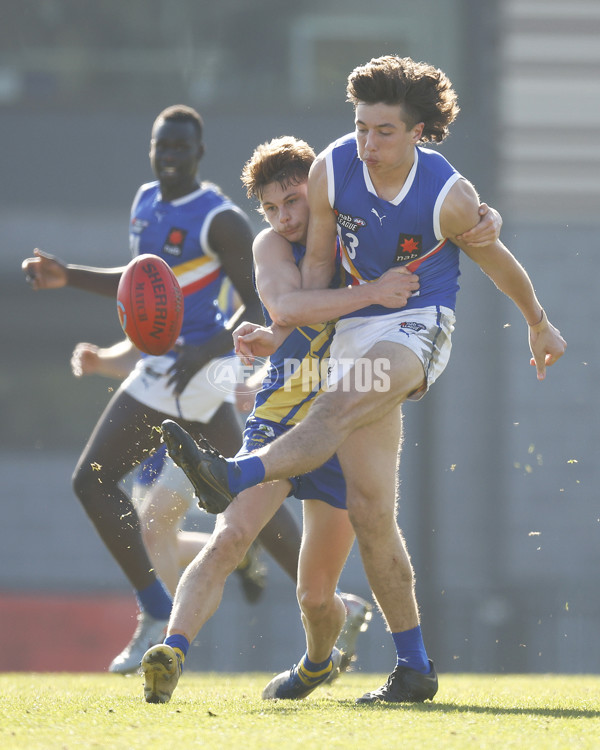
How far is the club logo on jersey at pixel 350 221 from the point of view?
4219mm

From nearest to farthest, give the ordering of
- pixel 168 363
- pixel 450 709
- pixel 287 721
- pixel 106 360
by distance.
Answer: pixel 287 721 < pixel 450 709 < pixel 168 363 < pixel 106 360

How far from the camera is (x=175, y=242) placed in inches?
231

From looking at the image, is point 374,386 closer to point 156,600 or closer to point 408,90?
point 408,90

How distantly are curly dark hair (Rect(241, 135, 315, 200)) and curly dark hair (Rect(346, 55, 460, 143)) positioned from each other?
1.11 feet

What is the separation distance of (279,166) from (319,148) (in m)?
11.4

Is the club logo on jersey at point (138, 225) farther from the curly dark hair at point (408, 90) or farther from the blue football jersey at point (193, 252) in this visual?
the curly dark hair at point (408, 90)

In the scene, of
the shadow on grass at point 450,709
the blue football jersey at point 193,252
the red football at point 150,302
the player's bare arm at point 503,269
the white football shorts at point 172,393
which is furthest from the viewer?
the blue football jersey at point 193,252

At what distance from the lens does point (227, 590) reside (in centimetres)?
1435

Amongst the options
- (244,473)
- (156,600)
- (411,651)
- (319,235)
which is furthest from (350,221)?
(156,600)

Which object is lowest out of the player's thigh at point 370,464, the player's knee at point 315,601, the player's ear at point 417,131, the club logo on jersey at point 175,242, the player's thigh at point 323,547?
the player's knee at point 315,601

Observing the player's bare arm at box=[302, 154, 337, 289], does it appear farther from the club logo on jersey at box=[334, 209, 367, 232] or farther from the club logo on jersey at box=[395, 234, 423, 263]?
the club logo on jersey at box=[395, 234, 423, 263]

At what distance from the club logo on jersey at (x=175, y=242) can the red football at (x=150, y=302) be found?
80 cm

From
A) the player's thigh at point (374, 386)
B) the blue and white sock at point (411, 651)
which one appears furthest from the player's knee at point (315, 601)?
the player's thigh at point (374, 386)

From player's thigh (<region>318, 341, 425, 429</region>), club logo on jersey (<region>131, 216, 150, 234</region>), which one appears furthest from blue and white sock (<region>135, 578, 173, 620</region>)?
player's thigh (<region>318, 341, 425, 429</region>)
